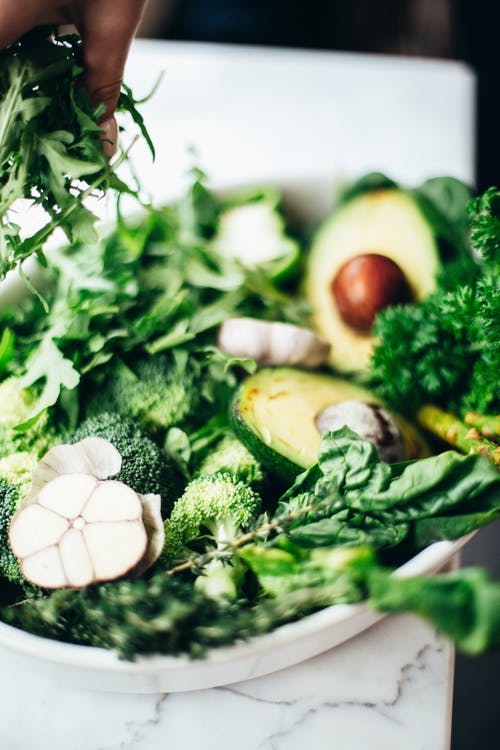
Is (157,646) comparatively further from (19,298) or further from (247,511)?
(19,298)

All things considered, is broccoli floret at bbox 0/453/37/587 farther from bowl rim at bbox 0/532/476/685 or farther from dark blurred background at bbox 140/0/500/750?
dark blurred background at bbox 140/0/500/750

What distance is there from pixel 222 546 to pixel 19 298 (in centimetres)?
54

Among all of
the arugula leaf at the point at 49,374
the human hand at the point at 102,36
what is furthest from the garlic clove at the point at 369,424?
the human hand at the point at 102,36

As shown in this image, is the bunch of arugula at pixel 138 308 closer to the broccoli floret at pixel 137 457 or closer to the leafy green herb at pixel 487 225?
the broccoli floret at pixel 137 457

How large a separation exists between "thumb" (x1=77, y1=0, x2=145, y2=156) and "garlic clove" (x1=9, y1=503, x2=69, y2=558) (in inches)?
15.7

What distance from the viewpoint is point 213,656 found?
2.02 ft

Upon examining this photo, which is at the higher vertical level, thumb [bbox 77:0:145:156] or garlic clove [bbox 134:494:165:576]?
thumb [bbox 77:0:145:156]

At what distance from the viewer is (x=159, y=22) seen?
2.24 meters

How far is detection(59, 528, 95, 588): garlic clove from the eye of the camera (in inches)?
26.4

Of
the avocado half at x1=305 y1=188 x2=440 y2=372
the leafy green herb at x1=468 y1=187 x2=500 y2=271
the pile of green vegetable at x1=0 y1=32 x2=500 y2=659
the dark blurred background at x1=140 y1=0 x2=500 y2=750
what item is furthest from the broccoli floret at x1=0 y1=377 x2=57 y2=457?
the dark blurred background at x1=140 y1=0 x2=500 y2=750

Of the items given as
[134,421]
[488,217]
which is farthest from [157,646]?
[488,217]

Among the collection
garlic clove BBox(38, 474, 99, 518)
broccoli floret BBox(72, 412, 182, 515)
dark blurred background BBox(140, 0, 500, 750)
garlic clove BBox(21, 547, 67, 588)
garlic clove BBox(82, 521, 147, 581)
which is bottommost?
dark blurred background BBox(140, 0, 500, 750)

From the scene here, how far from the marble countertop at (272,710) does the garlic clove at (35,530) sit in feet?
0.52

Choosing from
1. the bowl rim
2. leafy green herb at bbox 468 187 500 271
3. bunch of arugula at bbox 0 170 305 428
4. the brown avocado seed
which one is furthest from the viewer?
the brown avocado seed
